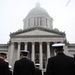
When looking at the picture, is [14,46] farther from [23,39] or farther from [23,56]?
[23,56]

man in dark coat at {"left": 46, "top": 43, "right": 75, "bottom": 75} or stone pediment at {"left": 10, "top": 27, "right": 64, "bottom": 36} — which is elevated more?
stone pediment at {"left": 10, "top": 27, "right": 64, "bottom": 36}

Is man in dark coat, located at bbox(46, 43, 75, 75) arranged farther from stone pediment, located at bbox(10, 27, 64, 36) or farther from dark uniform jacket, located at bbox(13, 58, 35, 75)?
stone pediment, located at bbox(10, 27, 64, 36)

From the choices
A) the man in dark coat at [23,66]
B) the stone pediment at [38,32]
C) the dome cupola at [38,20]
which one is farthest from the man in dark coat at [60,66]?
the dome cupola at [38,20]

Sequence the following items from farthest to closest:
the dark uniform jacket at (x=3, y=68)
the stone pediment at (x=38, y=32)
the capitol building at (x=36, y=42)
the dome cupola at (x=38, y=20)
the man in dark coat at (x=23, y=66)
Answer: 1. the dome cupola at (x=38, y=20)
2. the stone pediment at (x=38, y=32)
3. the capitol building at (x=36, y=42)
4. the man in dark coat at (x=23, y=66)
5. the dark uniform jacket at (x=3, y=68)

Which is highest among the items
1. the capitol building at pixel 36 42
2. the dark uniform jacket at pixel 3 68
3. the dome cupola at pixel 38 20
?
the dome cupola at pixel 38 20

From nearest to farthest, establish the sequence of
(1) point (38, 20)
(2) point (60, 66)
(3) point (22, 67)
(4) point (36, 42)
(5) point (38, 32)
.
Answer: (2) point (60, 66), (3) point (22, 67), (5) point (38, 32), (4) point (36, 42), (1) point (38, 20)

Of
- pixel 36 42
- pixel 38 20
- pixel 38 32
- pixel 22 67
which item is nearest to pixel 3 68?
pixel 22 67

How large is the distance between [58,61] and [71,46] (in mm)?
38623

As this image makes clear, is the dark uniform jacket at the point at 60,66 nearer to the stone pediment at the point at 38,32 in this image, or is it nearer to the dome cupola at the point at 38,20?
the stone pediment at the point at 38,32

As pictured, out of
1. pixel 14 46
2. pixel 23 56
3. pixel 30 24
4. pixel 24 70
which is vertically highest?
pixel 30 24

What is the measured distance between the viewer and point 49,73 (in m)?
4.14

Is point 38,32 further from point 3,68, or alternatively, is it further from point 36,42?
point 3,68

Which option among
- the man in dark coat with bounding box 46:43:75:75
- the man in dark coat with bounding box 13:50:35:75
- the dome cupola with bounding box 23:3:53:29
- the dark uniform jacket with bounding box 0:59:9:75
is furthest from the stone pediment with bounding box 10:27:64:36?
the man in dark coat with bounding box 46:43:75:75

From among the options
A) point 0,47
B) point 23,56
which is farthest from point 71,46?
point 23,56
